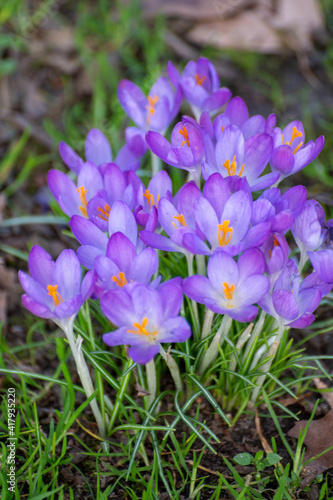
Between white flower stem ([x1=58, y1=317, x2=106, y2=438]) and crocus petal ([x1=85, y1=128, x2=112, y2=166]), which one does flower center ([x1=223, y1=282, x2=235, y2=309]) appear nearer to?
white flower stem ([x1=58, y1=317, x2=106, y2=438])

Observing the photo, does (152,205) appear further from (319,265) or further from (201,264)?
(319,265)

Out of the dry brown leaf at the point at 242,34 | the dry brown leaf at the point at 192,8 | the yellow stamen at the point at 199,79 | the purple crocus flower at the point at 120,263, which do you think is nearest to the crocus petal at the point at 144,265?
the purple crocus flower at the point at 120,263

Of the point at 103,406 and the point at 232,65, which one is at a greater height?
the point at 232,65

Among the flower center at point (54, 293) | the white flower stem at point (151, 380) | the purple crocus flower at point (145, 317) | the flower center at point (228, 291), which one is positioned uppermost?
the flower center at point (228, 291)

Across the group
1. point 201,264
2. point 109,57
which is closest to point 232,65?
point 109,57

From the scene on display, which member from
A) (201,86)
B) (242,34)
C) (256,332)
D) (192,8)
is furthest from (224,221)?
(192,8)

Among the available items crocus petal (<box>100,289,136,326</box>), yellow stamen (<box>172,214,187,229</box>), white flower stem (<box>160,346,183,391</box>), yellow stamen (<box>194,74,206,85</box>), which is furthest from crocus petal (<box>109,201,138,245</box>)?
yellow stamen (<box>194,74,206,85</box>)

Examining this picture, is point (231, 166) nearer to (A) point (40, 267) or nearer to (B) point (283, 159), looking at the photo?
(B) point (283, 159)

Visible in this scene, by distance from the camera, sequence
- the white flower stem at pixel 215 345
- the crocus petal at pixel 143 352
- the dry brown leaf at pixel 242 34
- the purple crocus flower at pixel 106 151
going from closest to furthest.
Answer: the crocus petal at pixel 143 352, the white flower stem at pixel 215 345, the purple crocus flower at pixel 106 151, the dry brown leaf at pixel 242 34

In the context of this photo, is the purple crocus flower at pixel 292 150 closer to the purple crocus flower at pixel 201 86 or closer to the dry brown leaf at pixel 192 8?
the purple crocus flower at pixel 201 86
